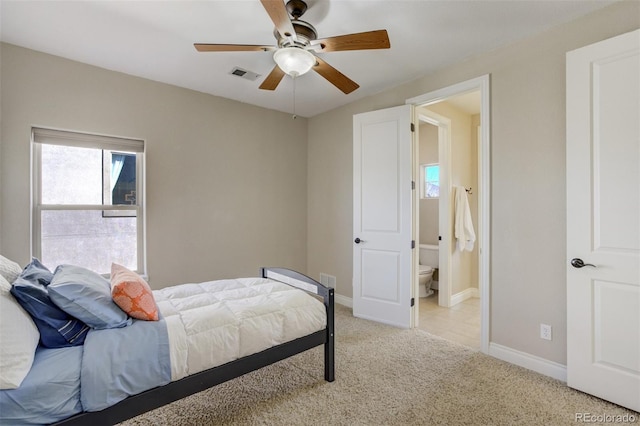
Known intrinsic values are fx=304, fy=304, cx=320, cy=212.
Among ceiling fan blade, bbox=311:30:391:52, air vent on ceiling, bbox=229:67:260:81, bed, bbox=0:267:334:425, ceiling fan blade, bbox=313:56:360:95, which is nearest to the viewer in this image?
bed, bbox=0:267:334:425

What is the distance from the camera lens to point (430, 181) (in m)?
5.21

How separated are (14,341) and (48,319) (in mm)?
210

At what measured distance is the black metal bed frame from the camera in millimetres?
1383

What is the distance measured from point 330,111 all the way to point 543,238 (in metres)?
2.98

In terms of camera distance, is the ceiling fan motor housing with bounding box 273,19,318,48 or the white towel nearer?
the ceiling fan motor housing with bounding box 273,19,318,48

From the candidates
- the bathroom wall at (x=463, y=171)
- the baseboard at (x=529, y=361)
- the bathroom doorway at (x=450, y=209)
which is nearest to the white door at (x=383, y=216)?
the bathroom doorway at (x=450, y=209)

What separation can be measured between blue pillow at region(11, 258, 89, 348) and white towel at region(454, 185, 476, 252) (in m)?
4.08

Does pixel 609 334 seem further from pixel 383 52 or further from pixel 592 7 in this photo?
pixel 383 52

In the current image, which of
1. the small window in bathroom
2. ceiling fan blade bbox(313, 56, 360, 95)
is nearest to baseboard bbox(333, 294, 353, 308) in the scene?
the small window in bathroom

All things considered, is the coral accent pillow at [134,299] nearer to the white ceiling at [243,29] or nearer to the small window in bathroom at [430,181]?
the white ceiling at [243,29]

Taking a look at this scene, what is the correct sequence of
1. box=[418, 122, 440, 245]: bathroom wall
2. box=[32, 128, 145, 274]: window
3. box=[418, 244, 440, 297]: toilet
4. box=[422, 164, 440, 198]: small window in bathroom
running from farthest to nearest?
box=[422, 164, 440, 198]: small window in bathroom → box=[418, 122, 440, 245]: bathroom wall → box=[418, 244, 440, 297]: toilet → box=[32, 128, 145, 274]: window

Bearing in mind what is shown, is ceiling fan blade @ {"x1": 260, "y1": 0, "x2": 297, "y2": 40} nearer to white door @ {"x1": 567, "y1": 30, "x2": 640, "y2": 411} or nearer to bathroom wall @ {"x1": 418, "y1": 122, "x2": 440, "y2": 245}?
white door @ {"x1": 567, "y1": 30, "x2": 640, "y2": 411}

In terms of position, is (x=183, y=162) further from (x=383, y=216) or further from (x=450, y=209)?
(x=450, y=209)

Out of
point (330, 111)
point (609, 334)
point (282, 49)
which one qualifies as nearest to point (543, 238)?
point (609, 334)
